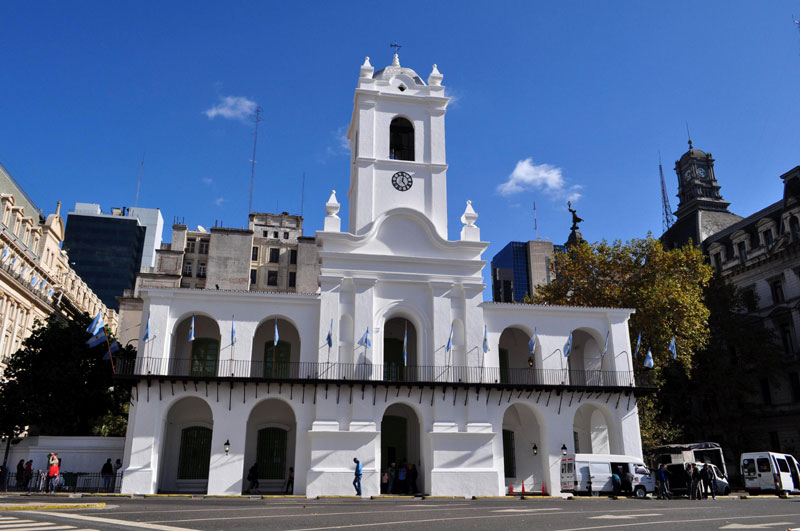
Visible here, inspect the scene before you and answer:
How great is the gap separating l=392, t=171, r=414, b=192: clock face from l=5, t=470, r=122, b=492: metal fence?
61.0 feet

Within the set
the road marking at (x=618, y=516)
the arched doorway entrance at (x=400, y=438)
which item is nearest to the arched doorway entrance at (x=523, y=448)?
the arched doorway entrance at (x=400, y=438)

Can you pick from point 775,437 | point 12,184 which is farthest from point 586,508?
point 12,184

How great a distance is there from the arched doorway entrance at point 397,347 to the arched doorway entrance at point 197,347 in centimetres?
832

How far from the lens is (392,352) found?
33.3 metres

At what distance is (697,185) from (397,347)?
38.8m

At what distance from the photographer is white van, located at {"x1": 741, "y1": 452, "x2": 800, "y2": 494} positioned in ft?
103

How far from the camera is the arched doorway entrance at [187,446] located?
29.8 m

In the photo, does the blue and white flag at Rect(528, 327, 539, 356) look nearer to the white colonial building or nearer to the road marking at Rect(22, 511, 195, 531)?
the white colonial building

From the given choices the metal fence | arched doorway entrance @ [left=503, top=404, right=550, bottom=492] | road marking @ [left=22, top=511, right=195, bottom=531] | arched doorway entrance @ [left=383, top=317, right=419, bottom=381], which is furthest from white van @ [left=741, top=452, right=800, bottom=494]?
the metal fence

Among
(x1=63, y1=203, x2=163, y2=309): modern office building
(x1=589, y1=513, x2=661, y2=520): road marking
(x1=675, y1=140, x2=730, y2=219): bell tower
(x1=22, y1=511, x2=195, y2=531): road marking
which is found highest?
(x1=63, y1=203, x2=163, y2=309): modern office building

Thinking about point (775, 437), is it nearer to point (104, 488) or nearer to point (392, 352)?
point (392, 352)

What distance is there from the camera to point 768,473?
31.7m

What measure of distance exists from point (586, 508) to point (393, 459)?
1435 centimetres

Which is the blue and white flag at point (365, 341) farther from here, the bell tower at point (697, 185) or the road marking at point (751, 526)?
the bell tower at point (697, 185)
